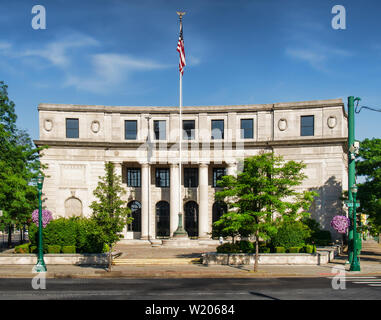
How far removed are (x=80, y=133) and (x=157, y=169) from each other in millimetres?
10788

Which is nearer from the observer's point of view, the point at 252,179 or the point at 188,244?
the point at 252,179

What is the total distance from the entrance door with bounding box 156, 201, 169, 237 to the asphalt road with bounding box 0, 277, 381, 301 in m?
28.4

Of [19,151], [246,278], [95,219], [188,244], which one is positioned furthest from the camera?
[188,244]

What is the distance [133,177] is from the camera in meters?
54.4

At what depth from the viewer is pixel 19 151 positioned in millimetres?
39812

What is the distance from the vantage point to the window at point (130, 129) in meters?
51.3

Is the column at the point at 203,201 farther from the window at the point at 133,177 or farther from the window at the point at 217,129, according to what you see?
the window at the point at 133,177

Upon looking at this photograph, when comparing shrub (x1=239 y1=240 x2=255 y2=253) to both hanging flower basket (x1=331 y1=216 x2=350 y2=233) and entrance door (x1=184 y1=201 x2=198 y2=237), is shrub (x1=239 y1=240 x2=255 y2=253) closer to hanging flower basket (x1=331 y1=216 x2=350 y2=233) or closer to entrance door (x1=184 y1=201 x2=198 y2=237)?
hanging flower basket (x1=331 y1=216 x2=350 y2=233)

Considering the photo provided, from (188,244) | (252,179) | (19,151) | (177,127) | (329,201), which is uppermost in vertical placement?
(177,127)

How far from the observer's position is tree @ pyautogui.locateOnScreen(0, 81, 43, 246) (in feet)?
119

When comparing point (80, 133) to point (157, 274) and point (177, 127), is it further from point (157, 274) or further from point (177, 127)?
point (157, 274)

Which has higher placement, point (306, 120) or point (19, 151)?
point (306, 120)
